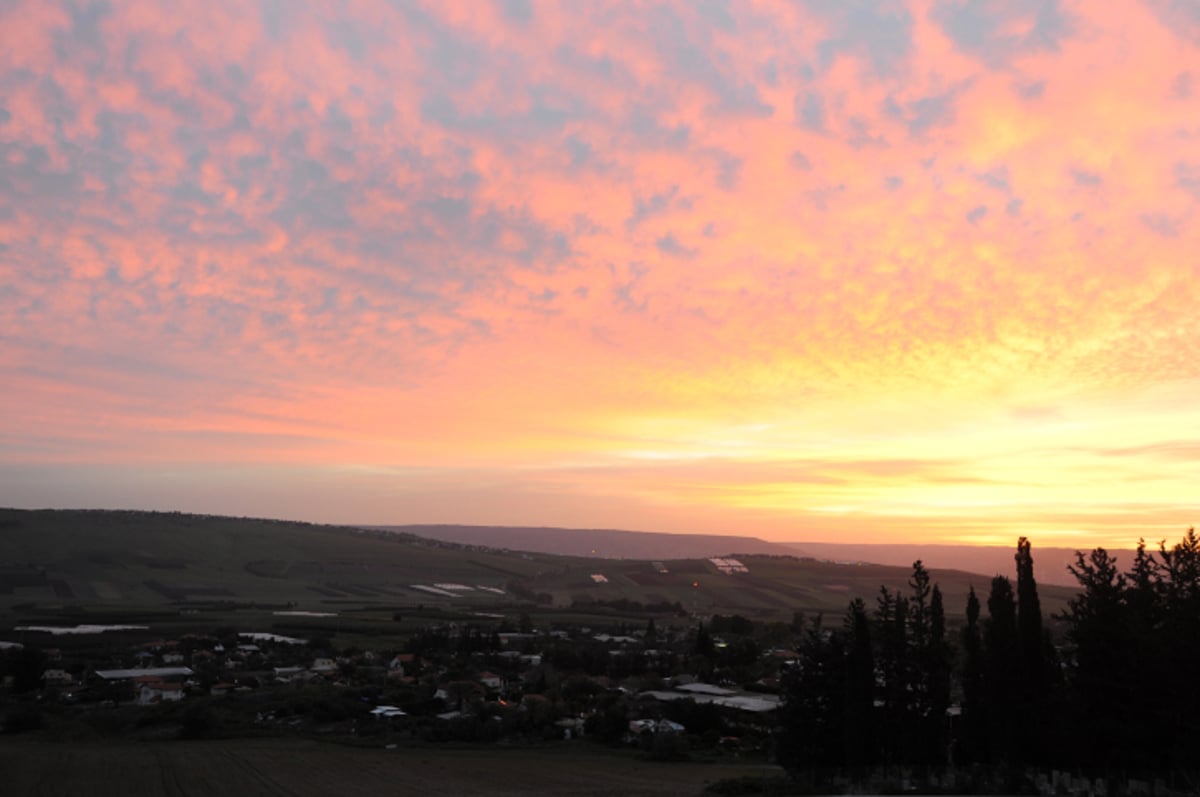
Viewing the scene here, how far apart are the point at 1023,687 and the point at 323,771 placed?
2655 cm

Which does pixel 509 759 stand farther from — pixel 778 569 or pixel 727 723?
pixel 778 569

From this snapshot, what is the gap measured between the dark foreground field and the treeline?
5290 mm

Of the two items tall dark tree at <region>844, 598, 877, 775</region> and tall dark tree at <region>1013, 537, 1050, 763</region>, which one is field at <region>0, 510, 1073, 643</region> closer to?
tall dark tree at <region>844, 598, 877, 775</region>

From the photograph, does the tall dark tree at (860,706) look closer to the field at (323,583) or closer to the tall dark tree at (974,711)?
the tall dark tree at (974,711)

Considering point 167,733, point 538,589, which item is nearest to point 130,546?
point 538,589

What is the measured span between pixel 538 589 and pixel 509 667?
92621mm

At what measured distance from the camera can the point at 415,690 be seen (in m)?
56.6

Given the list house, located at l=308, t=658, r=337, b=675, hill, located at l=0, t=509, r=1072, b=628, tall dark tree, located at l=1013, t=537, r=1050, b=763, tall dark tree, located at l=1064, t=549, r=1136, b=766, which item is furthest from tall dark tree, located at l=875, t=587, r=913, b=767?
hill, located at l=0, t=509, r=1072, b=628

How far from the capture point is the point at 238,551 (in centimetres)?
17712

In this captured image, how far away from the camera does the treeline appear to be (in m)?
25.8

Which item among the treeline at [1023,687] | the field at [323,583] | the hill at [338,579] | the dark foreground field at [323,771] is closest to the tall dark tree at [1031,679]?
the treeline at [1023,687]

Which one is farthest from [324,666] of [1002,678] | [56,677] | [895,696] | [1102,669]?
[1102,669]

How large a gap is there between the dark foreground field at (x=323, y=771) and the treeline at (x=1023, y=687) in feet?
17.4

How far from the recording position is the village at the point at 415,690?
1726 inches
